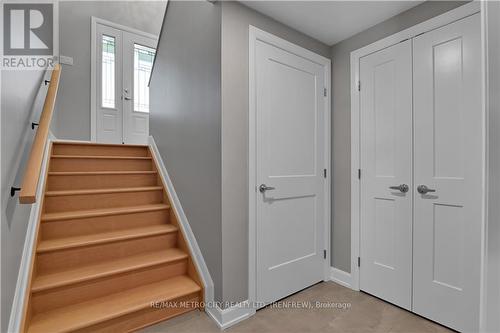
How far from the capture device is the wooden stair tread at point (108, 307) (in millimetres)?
1508

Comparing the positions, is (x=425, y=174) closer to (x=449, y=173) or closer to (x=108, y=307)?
(x=449, y=173)

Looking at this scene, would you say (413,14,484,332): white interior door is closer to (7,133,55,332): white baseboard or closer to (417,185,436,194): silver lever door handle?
(417,185,436,194): silver lever door handle

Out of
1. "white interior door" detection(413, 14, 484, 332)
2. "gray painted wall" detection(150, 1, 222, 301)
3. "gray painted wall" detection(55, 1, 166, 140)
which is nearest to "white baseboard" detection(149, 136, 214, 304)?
"gray painted wall" detection(150, 1, 222, 301)

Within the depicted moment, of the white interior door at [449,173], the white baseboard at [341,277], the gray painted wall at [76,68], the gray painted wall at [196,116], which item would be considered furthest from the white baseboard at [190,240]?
the gray painted wall at [76,68]

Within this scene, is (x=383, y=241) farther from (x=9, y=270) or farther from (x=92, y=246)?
(x=9, y=270)

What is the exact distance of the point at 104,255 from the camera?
1975 mm

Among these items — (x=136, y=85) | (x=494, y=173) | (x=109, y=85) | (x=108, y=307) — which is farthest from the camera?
(x=136, y=85)

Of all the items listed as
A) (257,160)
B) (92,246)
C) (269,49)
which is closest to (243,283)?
(257,160)

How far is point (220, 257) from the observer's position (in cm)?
183

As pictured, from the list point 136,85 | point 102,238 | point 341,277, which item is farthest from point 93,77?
point 341,277

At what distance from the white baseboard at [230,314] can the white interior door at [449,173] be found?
1274 millimetres

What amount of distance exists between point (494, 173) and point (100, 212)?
245cm

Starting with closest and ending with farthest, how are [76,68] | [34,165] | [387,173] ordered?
[34,165]
[387,173]
[76,68]

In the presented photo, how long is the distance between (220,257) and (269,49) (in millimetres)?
1646
